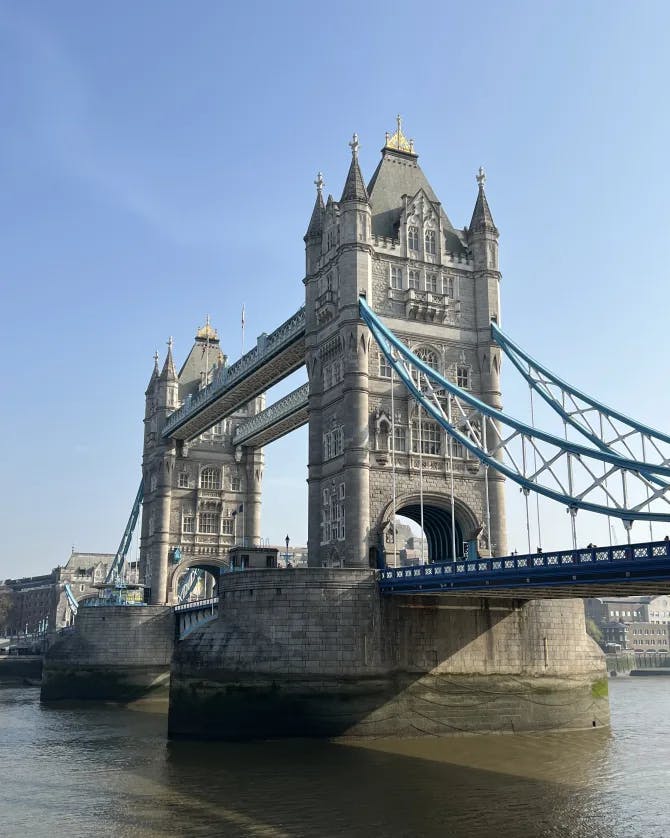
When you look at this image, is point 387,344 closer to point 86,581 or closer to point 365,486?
point 365,486

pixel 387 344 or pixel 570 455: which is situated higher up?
pixel 387 344

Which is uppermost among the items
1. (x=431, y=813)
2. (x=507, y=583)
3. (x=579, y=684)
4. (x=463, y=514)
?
(x=463, y=514)

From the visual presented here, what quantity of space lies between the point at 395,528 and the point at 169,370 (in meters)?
38.3

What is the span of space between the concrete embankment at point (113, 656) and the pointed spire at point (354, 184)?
33404 millimetres

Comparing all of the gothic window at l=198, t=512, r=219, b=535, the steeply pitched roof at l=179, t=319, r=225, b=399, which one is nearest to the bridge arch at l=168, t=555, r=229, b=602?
the gothic window at l=198, t=512, r=219, b=535

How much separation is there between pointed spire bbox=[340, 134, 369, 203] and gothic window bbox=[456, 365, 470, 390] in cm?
998

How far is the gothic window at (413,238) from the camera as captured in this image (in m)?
46.8

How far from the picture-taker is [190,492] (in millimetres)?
73375

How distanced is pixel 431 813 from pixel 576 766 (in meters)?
8.83

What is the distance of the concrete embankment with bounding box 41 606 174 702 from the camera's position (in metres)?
60.0

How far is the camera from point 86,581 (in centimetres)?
14188

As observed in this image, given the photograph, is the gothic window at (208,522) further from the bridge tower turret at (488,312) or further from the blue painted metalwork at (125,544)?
the bridge tower turret at (488,312)

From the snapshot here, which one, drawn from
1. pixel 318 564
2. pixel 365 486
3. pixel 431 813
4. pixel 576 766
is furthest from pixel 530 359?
pixel 431 813

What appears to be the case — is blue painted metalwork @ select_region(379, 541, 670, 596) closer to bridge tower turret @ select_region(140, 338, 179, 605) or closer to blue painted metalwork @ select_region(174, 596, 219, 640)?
blue painted metalwork @ select_region(174, 596, 219, 640)
